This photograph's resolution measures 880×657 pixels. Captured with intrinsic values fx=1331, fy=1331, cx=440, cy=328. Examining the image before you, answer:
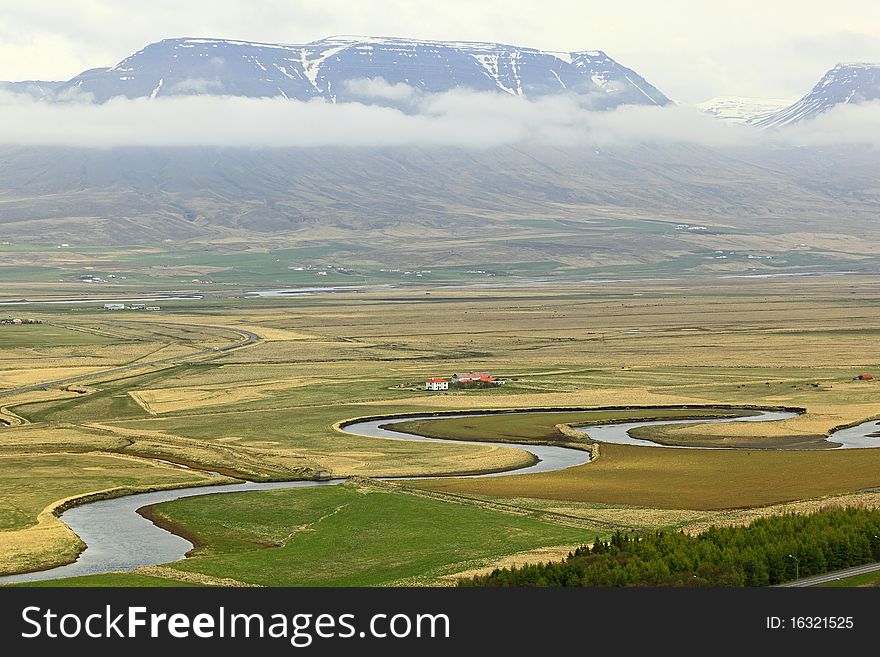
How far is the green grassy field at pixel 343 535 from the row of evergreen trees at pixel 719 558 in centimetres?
635

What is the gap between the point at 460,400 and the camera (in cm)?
12238

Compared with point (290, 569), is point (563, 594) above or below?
above

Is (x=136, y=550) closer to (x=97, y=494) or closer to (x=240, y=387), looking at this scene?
(x=97, y=494)

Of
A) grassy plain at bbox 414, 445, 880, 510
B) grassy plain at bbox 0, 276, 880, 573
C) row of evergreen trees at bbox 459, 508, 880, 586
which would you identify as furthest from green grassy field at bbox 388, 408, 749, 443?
row of evergreen trees at bbox 459, 508, 880, 586

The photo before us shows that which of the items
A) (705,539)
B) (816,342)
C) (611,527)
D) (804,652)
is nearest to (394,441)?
(611,527)

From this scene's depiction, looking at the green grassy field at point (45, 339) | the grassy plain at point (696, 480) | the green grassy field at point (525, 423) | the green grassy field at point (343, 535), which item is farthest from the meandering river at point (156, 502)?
the green grassy field at point (45, 339)

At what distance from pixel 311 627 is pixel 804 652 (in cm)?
1420

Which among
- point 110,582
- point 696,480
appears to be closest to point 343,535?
point 110,582

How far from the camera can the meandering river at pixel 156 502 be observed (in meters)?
61.4

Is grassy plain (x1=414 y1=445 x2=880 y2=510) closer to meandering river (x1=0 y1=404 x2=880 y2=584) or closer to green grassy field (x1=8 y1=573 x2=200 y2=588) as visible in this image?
meandering river (x1=0 y1=404 x2=880 y2=584)

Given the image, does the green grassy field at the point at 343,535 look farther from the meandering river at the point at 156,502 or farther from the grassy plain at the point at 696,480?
the grassy plain at the point at 696,480

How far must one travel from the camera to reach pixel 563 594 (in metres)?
43.3

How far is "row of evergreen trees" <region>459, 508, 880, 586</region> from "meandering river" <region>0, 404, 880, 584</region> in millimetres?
18717

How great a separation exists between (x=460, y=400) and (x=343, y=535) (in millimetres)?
56520
